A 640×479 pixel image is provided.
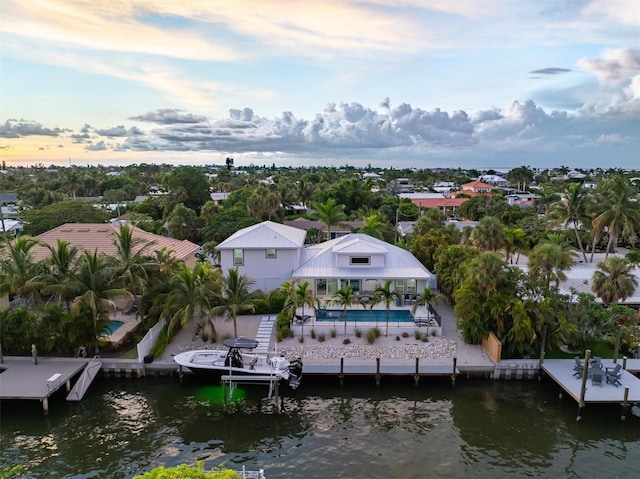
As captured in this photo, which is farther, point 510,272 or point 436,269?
point 436,269

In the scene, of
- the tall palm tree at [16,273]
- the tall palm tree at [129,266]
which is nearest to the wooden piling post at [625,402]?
the tall palm tree at [129,266]

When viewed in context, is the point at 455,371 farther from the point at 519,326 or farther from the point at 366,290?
the point at 366,290

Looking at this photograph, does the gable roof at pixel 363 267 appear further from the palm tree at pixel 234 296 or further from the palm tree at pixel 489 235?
the palm tree at pixel 489 235

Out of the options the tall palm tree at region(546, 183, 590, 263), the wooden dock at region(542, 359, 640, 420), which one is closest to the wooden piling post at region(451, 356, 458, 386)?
the wooden dock at region(542, 359, 640, 420)

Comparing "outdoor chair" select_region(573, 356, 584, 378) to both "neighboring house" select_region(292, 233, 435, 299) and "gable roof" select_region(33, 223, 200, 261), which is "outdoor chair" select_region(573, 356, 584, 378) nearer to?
"neighboring house" select_region(292, 233, 435, 299)

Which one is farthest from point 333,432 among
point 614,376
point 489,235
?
point 489,235

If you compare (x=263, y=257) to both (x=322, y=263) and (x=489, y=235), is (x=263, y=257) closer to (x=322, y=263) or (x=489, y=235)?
(x=322, y=263)

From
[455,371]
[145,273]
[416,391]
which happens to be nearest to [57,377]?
[145,273]
